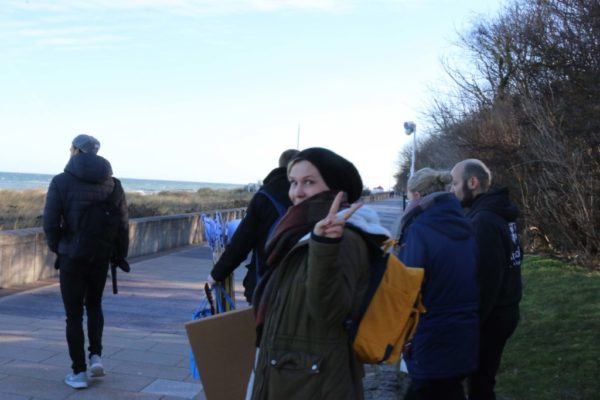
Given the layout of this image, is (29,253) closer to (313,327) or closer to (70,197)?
(70,197)

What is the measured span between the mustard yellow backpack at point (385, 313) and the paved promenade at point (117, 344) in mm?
3076

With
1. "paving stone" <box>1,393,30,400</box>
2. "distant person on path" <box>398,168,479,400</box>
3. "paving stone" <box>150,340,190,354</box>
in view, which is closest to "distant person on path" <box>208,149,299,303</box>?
"distant person on path" <box>398,168,479,400</box>

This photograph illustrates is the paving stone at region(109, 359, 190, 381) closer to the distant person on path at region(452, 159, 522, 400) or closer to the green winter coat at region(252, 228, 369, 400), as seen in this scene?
the distant person on path at region(452, 159, 522, 400)

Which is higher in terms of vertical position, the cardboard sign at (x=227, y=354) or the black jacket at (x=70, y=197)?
the black jacket at (x=70, y=197)

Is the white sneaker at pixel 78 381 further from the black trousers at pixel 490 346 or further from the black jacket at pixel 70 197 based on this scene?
the black trousers at pixel 490 346

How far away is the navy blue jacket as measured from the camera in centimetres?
334

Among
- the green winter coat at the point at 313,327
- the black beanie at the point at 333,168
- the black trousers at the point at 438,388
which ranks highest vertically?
the black beanie at the point at 333,168

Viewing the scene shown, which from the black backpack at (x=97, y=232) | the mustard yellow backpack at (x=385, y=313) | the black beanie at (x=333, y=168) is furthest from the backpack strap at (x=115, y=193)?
the mustard yellow backpack at (x=385, y=313)

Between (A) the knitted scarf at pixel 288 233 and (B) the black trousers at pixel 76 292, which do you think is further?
(B) the black trousers at pixel 76 292

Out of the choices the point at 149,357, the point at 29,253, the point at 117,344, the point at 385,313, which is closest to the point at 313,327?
the point at 385,313

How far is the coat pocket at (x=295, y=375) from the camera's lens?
7.50ft

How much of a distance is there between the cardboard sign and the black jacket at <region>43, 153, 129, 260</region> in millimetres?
2149

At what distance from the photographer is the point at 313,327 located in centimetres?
231

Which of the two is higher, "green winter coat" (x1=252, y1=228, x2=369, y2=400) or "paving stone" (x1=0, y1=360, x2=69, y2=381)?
"green winter coat" (x1=252, y1=228, x2=369, y2=400)
